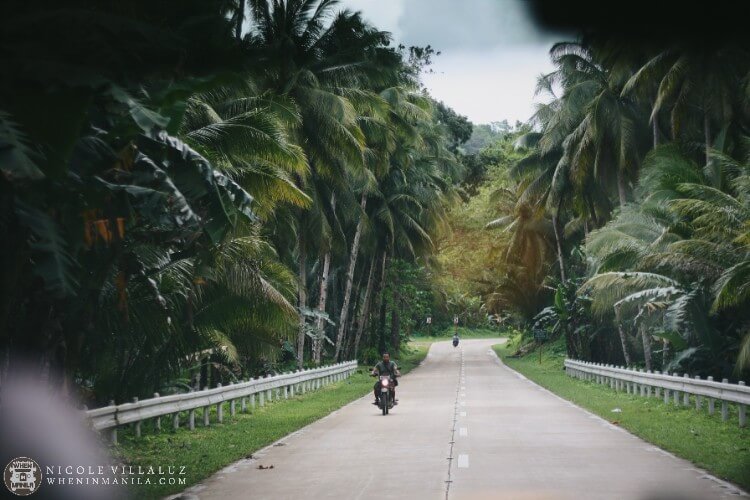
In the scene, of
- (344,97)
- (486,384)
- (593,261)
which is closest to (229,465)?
(344,97)

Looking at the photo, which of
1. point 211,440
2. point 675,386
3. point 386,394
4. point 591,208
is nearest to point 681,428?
point 675,386

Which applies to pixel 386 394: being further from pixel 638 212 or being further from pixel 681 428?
pixel 638 212

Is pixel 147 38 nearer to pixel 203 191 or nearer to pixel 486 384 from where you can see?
pixel 203 191

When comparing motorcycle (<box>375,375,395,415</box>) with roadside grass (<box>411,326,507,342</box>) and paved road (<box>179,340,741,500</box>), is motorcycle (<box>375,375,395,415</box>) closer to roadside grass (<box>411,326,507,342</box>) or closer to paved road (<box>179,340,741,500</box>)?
paved road (<box>179,340,741,500</box>)

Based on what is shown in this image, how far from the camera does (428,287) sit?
6275 centimetres

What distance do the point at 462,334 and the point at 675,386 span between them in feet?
296

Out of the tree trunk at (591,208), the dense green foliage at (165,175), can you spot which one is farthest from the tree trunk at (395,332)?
the dense green foliage at (165,175)

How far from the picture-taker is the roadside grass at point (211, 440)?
11.2 m

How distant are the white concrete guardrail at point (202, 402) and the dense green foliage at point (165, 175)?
774 mm

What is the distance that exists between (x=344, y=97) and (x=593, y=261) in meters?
13.2

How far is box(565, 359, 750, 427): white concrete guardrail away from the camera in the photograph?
15.9 m

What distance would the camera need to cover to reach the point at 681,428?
1577 centimetres

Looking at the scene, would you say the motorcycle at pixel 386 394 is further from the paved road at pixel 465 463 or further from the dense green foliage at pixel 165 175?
the dense green foliage at pixel 165 175

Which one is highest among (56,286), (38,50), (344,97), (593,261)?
(344,97)
